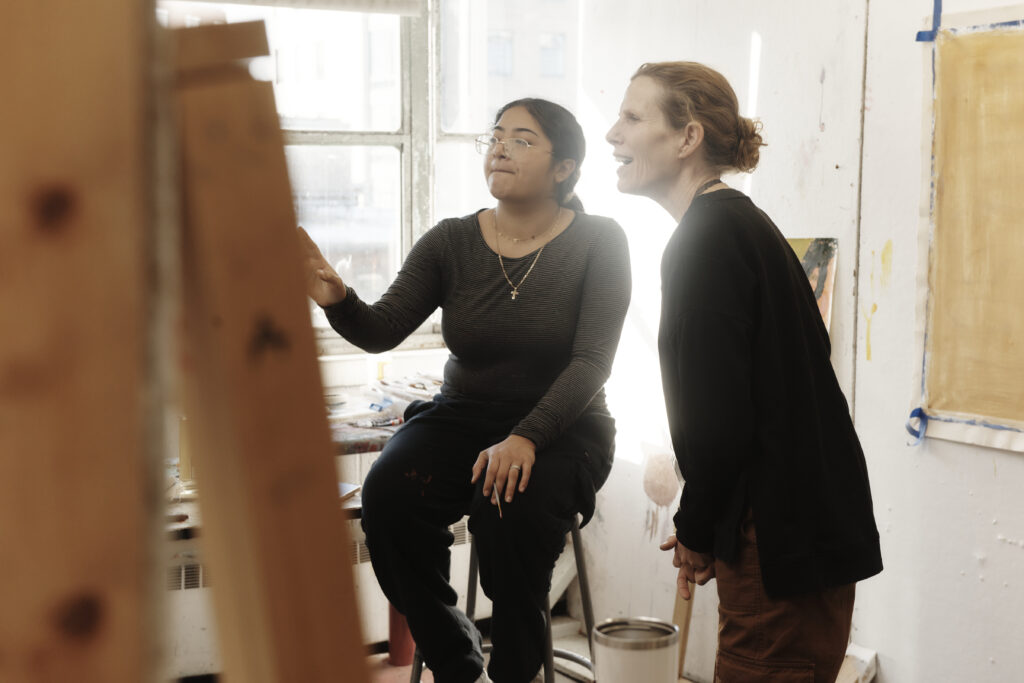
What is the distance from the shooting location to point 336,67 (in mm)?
2889

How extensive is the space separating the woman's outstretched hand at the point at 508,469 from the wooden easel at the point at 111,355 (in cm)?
126

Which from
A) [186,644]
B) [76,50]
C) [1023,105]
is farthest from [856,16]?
[186,644]

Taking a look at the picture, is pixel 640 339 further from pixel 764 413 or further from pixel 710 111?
pixel 764 413

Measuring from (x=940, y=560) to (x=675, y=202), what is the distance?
95cm

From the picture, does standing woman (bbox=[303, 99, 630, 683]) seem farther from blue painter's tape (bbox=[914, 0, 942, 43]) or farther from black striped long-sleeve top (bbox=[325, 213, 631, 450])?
blue painter's tape (bbox=[914, 0, 942, 43])

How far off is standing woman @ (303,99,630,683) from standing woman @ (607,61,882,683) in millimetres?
461

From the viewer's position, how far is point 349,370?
2.84 m

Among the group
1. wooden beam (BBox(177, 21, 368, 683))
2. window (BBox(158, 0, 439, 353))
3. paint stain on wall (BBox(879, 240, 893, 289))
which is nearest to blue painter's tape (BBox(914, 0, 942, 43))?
paint stain on wall (BBox(879, 240, 893, 289))

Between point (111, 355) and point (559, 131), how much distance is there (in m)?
1.74

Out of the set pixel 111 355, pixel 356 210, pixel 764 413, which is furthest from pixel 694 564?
pixel 356 210

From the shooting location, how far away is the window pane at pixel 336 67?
9.19ft

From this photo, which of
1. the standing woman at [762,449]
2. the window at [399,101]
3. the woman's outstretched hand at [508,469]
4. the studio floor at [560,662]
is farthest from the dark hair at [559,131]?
the studio floor at [560,662]

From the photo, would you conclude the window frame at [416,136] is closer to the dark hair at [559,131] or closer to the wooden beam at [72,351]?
the dark hair at [559,131]

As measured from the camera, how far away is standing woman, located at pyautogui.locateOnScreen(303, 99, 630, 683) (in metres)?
1.77
